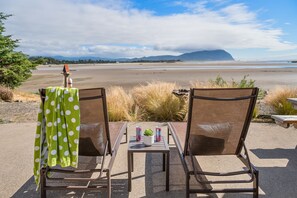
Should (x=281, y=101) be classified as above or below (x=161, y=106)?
above

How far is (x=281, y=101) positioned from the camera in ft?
21.4

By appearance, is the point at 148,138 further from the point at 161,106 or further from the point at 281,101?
the point at 281,101

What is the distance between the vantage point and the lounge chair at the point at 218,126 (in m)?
2.45

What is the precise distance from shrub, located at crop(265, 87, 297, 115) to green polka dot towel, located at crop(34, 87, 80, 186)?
17.5 ft

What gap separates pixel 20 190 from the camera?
2.85 metres

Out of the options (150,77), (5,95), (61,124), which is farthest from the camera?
(150,77)

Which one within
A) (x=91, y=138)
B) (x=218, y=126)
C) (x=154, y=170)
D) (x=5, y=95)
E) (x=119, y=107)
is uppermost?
(x=218, y=126)

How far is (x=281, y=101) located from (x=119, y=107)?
3.93 m

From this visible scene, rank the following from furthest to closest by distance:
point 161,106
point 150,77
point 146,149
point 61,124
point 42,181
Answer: point 150,77, point 161,106, point 146,149, point 42,181, point 61,124

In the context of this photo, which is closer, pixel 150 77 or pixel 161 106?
pixel 161 106

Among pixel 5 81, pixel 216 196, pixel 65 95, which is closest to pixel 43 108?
pixel 65 95

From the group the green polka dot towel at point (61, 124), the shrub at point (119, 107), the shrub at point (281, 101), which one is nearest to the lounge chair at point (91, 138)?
the green polka dot towel at point (61, 124)

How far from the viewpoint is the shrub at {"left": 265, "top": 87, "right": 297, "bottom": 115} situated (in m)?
6.16

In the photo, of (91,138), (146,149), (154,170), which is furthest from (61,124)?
(154,170)
